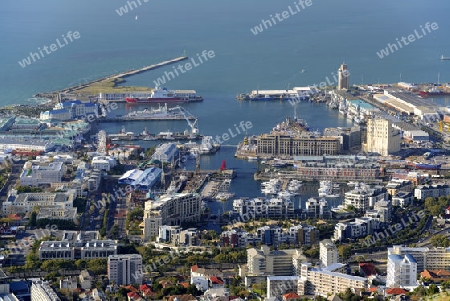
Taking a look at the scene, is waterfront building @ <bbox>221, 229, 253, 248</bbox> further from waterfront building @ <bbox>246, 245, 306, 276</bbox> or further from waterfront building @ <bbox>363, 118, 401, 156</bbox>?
waterfront building @ <bbox>363, 118, 401, 156</bbox>

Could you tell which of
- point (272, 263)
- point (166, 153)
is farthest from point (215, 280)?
point (166, 153)

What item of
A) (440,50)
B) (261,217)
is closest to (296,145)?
(261,217)

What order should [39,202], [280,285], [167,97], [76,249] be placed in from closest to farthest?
1. [280,285]
2. [76,249]
3. [39,202]
4. [167,97]

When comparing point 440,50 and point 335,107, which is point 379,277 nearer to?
point 335,107

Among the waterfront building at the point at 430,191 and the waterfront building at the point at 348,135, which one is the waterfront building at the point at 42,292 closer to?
the waterfront building at the point at 430,191

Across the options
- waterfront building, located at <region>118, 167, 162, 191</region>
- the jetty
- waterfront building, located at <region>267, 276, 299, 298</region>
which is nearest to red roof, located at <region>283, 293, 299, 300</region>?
waterfront building, located at <region>267, 276, 299, 298</region>

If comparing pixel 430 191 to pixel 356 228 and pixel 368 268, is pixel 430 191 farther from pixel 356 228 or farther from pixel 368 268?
pixel 368 268

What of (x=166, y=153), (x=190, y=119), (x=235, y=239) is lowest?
(x=235, y=239)
